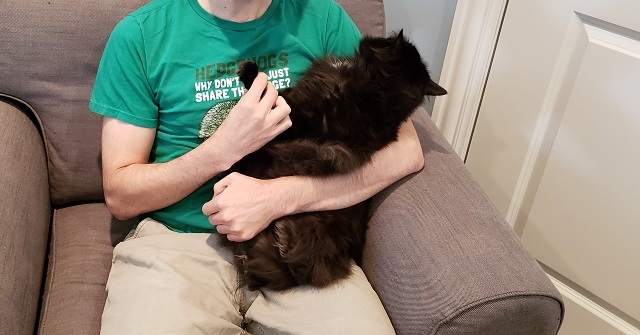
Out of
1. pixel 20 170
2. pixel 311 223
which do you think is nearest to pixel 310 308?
pixel 311 223

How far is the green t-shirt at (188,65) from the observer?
1.17 m

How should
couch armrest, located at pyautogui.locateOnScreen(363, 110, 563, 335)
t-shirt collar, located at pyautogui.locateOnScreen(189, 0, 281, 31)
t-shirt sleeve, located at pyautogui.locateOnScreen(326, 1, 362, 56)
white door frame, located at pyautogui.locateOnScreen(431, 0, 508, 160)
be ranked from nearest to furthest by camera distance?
couch armrest, located at pyautogui.locateOnScreen(363, 110, 563, 335) < t-shirt collar, located at pyautogui.locateOnScreen(189, 0, 281, 31) < t-shirt sleeve, located at pyautogui.locateOnScreen(326, 1, 362, 56) < white door frame, located at pyautogui.locateOnScreen(431, 0, 508, 160)

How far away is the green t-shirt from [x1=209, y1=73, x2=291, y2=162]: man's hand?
0.39 ft

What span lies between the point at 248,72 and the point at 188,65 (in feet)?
0.47

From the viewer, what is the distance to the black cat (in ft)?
3.75

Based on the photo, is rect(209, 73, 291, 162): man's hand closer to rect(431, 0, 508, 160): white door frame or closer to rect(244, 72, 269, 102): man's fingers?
rect(244, 72, 269, 102): man's fingers

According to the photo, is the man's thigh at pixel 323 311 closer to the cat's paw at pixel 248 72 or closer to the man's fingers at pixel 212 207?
the man's fingers at pixel 212 207

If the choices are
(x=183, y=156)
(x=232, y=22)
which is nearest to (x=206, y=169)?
(x=183, y=156)

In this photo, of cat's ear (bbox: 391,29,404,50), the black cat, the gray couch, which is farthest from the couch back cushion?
cat's ear (bbox: 391,29,404,50)

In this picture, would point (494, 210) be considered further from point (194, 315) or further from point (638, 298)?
point (638, 298)

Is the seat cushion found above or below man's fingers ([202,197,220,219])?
below

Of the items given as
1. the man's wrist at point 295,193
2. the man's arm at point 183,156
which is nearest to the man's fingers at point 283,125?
the man's arm at point 183,156

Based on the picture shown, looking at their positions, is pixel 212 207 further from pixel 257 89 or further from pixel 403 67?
pixel 403 67

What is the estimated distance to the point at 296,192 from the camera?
3.83 ft
